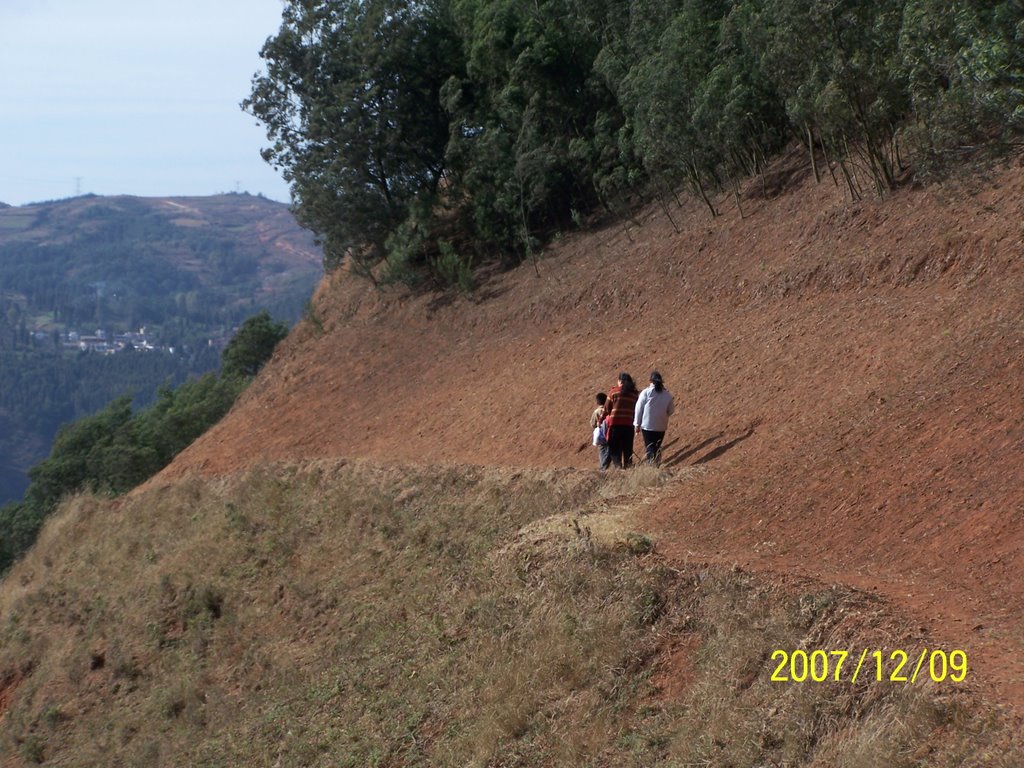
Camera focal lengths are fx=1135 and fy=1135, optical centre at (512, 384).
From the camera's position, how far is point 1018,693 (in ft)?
19.5

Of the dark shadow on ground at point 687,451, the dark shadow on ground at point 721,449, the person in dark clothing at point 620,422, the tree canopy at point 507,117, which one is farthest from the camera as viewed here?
the tree canopy at point 507,117

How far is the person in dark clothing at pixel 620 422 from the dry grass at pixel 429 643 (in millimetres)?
557

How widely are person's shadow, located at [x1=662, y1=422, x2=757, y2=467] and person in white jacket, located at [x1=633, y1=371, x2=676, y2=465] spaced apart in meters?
0.26

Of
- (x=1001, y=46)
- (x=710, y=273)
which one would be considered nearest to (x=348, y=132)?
(x=710, y=273)

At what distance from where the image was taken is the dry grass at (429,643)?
7.00 meters

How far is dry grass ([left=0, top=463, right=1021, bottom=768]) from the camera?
6996 mm

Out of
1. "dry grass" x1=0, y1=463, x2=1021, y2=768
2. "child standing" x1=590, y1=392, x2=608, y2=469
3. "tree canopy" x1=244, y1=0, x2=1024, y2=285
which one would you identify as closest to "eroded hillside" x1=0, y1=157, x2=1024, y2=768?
"dry grass" x1=0, y1=463, x2=1021, y2=768

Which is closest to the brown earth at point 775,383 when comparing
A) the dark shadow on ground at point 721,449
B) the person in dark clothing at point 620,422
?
the dark shadow on ground at point 721,449

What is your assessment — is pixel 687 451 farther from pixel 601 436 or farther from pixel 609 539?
pixel 609 539

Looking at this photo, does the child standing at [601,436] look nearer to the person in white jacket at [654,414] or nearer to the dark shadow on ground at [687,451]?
the person in white jacket at [654,414]
